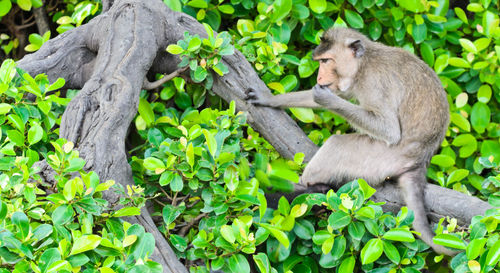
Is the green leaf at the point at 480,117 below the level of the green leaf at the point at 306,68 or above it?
below

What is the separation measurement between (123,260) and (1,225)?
0.43 meters

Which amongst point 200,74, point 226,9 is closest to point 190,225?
point 200,74

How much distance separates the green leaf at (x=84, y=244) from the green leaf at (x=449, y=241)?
4.37ft

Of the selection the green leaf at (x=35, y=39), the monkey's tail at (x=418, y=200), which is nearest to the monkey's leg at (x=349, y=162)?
the monkey's tail at (x=418, y=200)

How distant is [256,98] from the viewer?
3395mm

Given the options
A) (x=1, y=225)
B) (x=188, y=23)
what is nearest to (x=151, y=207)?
(x=1, y=225)

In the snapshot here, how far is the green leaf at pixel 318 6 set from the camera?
3.79 m

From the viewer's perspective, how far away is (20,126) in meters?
2.75

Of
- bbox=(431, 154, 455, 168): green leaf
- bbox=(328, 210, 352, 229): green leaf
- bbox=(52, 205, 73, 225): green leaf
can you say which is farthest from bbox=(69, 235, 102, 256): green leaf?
bbox=(431, 154, 455, 168): green leaf

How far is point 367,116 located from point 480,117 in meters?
1.13

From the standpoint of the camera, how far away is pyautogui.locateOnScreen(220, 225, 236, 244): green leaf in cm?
240

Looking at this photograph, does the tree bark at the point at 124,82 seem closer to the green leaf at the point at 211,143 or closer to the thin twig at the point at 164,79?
the thin twig at the point at 164,79

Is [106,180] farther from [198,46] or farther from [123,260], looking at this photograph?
[198,46]

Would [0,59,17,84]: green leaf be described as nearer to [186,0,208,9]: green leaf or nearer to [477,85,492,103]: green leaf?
[186,0,208,9]: green leaf
